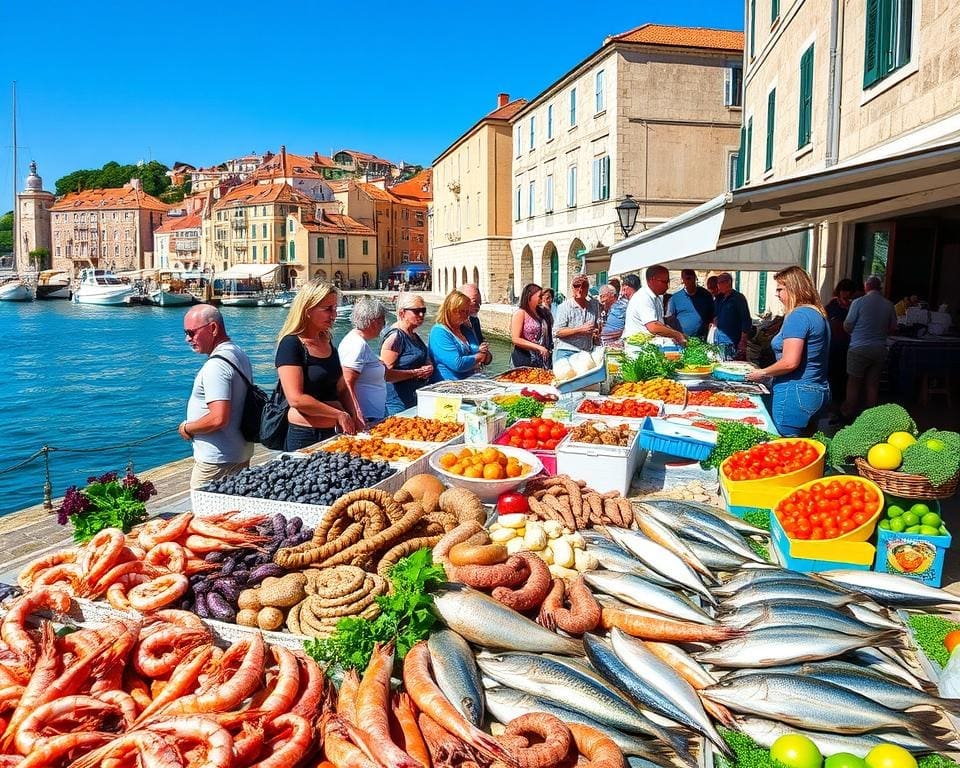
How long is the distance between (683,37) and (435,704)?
104 feet

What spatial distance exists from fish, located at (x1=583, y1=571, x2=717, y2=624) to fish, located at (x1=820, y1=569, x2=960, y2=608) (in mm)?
965

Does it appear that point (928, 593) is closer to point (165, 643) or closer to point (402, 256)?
point (165, 643)

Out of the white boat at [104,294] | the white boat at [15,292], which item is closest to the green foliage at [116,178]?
the white boat at [15,292]

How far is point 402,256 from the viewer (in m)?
94.8

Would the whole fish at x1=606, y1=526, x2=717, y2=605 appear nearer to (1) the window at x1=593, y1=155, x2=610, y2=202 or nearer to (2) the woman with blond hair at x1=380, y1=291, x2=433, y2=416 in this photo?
(2) the woman with blond hair at x1=380, y1=291, x2=433, y2=416

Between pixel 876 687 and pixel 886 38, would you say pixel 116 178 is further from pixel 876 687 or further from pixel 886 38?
pixel 876 687

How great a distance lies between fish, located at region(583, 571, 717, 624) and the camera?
2.98 meters

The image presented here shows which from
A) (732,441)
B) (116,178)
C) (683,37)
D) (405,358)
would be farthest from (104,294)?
(732,441)

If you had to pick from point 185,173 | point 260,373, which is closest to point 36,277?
point 185,173

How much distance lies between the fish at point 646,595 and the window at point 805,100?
38.6 feet

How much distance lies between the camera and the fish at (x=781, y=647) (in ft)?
8.86

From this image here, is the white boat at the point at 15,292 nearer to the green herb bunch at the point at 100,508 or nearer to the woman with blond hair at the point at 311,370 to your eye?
the woman with blond hair at the point at 311,370

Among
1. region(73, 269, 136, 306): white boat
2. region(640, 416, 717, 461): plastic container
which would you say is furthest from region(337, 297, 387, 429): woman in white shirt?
region(73, 269, 136, 306): white boat

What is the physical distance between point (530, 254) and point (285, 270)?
5209cm
